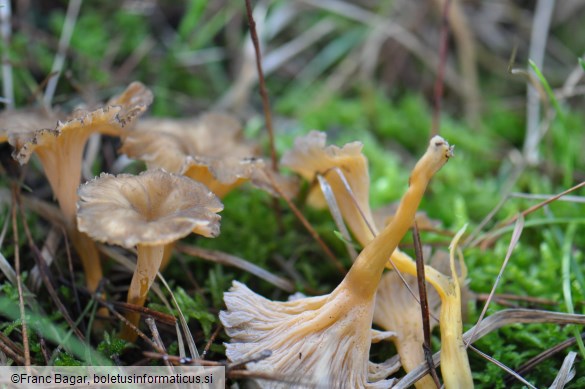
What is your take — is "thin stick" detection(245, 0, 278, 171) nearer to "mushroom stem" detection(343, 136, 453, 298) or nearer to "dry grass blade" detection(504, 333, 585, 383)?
"mushroom stem" detection(343, 136, 453, 298)

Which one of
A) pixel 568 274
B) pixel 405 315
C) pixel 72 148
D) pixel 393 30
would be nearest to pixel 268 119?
pixel 72 148

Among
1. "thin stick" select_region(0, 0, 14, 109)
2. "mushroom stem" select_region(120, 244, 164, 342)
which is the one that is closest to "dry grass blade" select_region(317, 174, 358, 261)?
"mushroom stem" select_region(120, 244, 164, 342)

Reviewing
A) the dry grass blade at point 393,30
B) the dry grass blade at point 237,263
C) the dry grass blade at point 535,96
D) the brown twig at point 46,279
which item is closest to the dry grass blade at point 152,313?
the brown twig at point 46,279

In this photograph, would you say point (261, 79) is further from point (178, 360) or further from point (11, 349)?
point (11, 349)

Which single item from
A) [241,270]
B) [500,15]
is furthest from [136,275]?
[500,15]

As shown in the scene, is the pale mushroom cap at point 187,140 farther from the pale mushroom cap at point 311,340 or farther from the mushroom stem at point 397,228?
the mushroom stem at point 397,228

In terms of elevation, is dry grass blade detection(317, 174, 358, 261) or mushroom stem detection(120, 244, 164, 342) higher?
dry grass blade detection(317, 174, 358, 261)

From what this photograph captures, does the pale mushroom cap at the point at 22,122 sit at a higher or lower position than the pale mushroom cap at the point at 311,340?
higher
